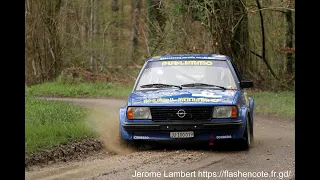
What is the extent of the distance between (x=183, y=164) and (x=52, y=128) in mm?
3452

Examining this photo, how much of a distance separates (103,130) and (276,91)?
51.1 ft

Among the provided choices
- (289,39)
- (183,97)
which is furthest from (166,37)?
(183,97)

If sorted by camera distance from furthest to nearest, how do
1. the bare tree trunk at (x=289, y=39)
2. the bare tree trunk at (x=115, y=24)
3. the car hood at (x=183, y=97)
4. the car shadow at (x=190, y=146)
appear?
the bare tree trunk at (x=115, y=24) < the bare tree trunk at (x=289, y=39) < the car shadow at (x=190, y=146) < the car hood at (x=183, y=97)

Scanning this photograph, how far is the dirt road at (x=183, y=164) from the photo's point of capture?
7.62m

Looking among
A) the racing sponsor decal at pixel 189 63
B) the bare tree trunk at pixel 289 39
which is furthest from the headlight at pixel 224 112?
the bare tree trunk at pixel 289 39

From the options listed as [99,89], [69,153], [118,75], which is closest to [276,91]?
[99,89]

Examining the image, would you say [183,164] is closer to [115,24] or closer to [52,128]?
[52,128]

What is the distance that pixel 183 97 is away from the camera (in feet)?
32.7

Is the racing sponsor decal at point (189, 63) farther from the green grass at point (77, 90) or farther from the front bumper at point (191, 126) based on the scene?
the green grass at point (77, 90)

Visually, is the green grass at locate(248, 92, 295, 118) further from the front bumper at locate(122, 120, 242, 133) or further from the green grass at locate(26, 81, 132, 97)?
the front bumper at locate(122, 120, 242, 133)

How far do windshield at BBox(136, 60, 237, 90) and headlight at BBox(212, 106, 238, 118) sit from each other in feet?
3.88

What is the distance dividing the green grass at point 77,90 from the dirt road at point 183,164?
581 inches
